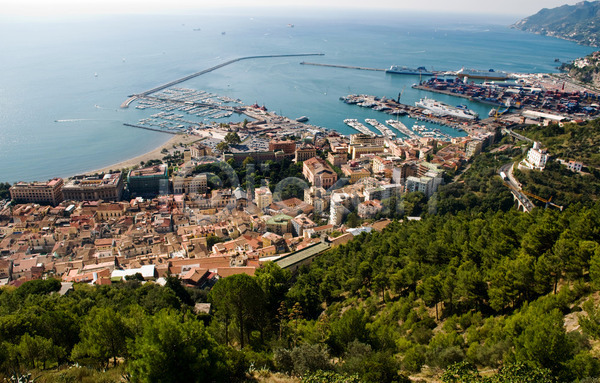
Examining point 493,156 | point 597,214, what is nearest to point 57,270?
point 597,214

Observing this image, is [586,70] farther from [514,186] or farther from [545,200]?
A: [545,200]

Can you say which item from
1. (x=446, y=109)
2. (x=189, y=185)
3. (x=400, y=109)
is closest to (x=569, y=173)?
(x=189, y=185)

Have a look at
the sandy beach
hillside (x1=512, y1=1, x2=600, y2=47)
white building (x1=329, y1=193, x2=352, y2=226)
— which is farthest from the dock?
hillside (x1=512, y1=1, x2=600, y2=47)

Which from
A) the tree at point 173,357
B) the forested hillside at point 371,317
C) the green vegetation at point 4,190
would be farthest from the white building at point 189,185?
the tree at point 173,357

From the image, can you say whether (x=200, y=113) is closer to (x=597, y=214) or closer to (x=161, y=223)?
(x=161, y=223)

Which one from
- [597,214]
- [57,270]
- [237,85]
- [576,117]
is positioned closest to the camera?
[597,214]

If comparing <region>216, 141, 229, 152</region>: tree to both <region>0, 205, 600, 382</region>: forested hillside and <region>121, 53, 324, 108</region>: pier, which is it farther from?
<region>0, 205, 600, 382</region>: forested hillside
